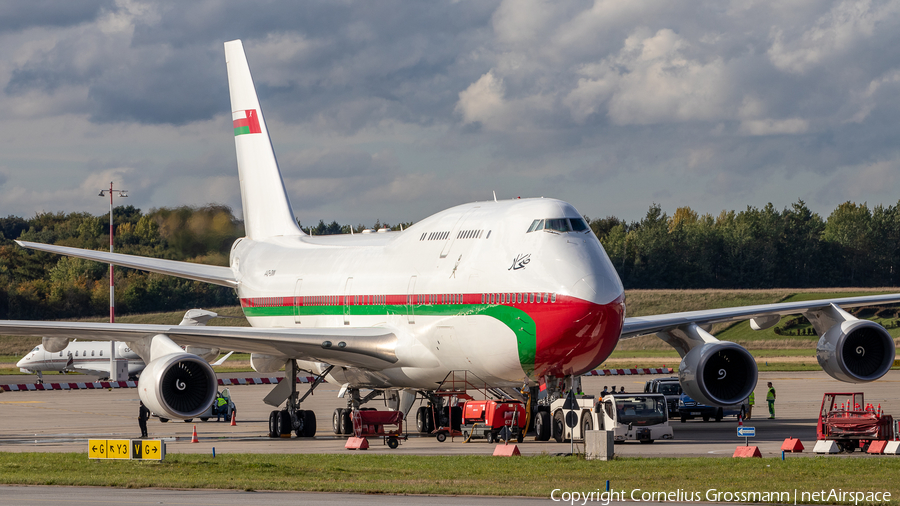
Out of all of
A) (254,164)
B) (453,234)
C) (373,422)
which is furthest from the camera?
(254,164)

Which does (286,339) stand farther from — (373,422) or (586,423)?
(586,423)

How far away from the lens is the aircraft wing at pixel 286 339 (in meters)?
28.9

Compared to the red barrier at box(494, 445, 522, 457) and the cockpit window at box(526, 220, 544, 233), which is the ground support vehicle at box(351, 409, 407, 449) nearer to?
the red barrier at box(494, 445, 522, 457)

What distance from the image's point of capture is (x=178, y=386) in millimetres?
27594

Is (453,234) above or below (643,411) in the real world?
above

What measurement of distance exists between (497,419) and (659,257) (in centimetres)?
9918

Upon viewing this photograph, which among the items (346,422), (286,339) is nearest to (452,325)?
(286,339)

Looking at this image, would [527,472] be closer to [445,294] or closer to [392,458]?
[392,458]

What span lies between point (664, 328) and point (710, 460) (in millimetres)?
10146

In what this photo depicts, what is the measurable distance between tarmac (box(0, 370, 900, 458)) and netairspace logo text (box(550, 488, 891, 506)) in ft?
22.2

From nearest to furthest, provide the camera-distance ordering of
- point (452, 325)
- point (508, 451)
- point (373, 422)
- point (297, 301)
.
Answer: point (508, 451), point (452, 325), point (373, 422), point (297, 301)

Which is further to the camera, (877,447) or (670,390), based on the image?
(670,390)

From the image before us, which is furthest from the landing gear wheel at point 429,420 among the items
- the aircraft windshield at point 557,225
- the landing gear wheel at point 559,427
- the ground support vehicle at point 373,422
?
the aircraft windshield at point 557,225

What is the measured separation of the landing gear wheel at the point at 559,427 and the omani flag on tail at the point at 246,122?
1952 centimetres
